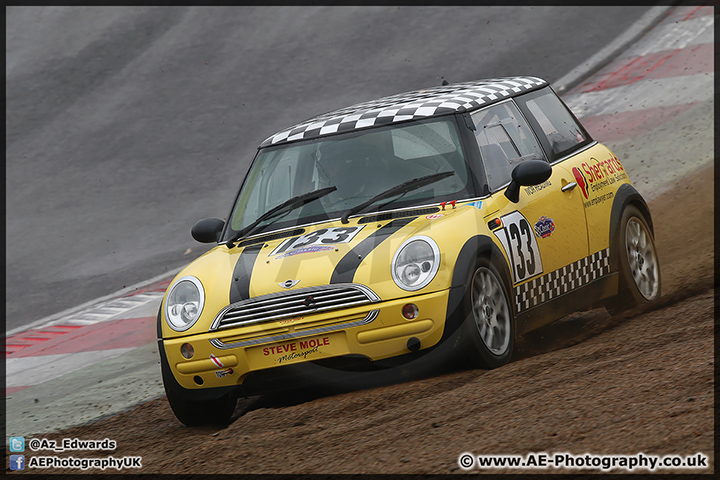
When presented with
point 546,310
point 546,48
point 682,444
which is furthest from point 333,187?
point 546,48

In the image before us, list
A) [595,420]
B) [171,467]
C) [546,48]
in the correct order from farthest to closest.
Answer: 1. [546,48]
2. [171,467]
3. [595,420]

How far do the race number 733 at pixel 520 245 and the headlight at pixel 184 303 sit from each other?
71.6 inches

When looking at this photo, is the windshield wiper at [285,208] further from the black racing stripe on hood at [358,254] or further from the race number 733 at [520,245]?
the race number 733 at [520,245]

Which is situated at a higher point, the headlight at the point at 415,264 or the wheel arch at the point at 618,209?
the headlight at the point at 415,264

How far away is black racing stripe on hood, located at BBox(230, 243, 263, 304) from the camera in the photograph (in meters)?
5.62

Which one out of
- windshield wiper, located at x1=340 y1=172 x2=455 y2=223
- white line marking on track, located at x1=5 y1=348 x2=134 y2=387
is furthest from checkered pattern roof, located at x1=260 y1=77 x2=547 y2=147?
white line marking on track, located at x1=5 y1=348 x2=134 y2=387

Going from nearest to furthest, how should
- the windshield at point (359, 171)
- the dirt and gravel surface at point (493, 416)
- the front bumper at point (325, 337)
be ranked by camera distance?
the dirt and gravel surface at point (493, 416), the front bumper at point (325, 337), the windshield at point (359, 171)

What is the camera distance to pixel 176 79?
1742 cm

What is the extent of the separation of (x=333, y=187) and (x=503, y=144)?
3.91 ft

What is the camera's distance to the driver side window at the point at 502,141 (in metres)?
6.32

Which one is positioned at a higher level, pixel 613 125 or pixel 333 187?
pixel 333 187

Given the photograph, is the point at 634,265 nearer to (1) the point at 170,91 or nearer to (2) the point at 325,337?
(2) the point at 325,337

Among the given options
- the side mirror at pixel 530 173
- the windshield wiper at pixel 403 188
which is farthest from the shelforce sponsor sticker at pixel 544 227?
the windshield wiper at pixel 403 188

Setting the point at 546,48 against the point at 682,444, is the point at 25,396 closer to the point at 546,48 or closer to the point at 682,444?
the point at 682,444
